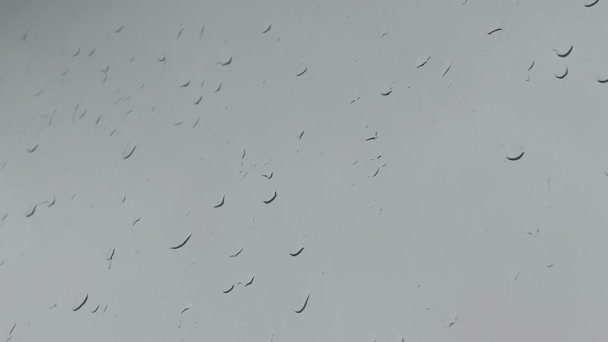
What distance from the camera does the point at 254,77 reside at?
100 centimetres

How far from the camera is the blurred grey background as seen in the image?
0.71 m

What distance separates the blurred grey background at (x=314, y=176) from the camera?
71 centimetres

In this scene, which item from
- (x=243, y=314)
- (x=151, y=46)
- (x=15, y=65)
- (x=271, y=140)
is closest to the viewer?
(x=243, y=314)

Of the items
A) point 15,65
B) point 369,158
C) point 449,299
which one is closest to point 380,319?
point 449,299

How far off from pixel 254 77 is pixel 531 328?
52cm

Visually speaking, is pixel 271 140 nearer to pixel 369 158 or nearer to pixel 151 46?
pixel 369 158

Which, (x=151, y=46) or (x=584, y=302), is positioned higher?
(x=151, y=46)

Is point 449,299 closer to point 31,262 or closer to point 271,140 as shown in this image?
point 271,140

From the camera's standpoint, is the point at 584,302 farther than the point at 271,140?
No

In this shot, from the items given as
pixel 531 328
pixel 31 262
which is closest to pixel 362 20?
pixel 531 328

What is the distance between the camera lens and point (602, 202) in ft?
2.24

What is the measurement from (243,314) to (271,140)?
0.78 ft

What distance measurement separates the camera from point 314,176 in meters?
0.88

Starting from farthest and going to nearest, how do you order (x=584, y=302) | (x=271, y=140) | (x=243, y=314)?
1. (x=271, y=140)
2. (x=243, y=314)
3. (x=584, y=302)
